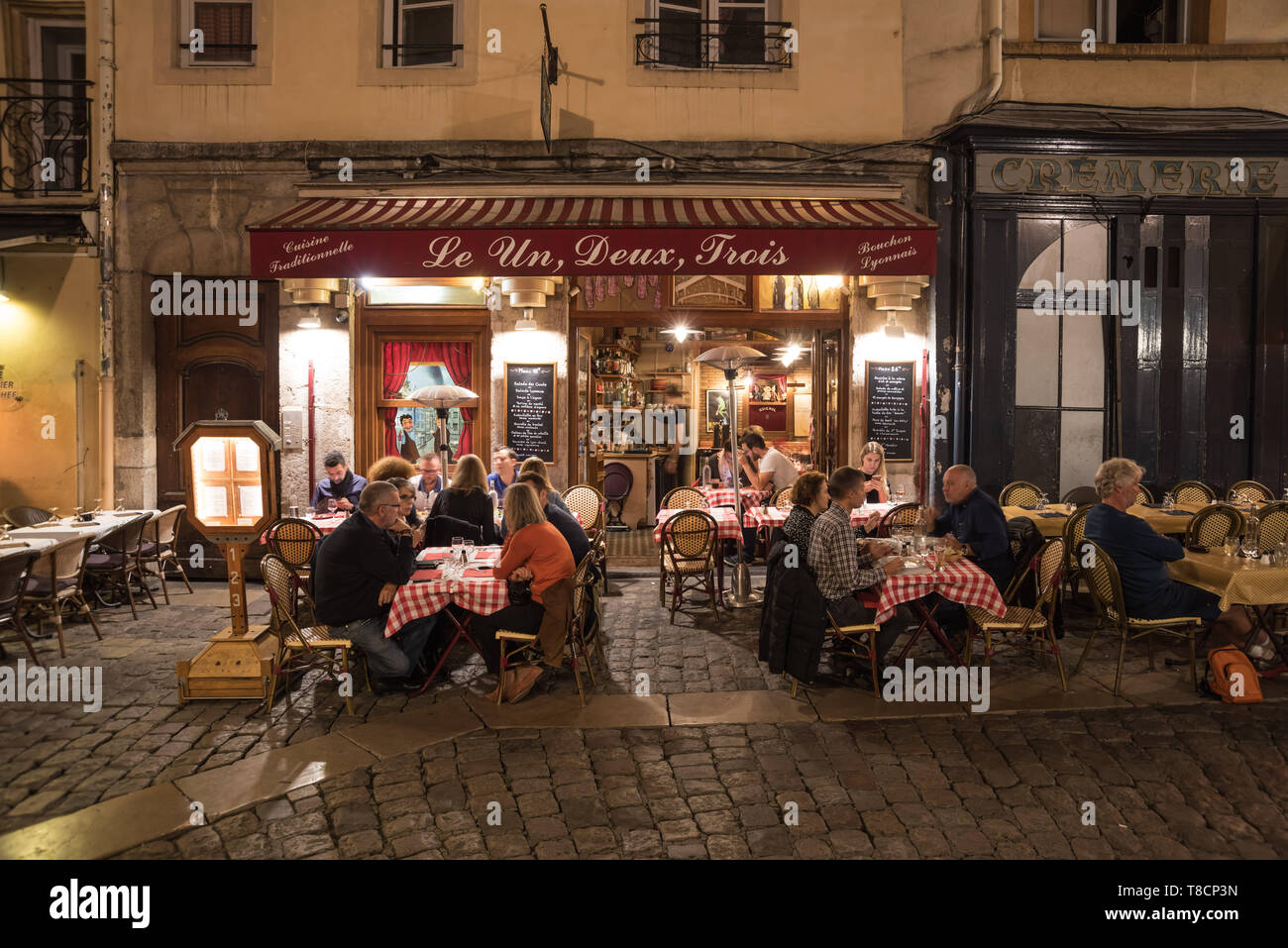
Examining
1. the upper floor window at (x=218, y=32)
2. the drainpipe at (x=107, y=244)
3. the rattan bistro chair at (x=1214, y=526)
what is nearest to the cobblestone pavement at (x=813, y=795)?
the rattan bistro chair at (x=1214, y=526)

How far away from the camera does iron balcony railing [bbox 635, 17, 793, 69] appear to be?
30.7 ft

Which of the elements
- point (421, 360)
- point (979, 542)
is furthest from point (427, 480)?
point (979, 542)

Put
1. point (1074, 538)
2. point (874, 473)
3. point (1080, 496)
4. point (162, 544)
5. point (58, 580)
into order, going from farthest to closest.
A: point (1080, 496) < point (874, 473) < point (162, 544) < point (58, 580) < point (1074, 538)

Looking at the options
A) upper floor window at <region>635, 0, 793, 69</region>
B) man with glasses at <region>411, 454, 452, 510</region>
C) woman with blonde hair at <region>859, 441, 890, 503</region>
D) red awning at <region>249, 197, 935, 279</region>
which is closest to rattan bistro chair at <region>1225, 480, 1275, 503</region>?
woman with blonde hair at <region>859, 441, 890, 503</region>

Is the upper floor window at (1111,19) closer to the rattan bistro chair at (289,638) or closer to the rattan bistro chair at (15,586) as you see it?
the rattan bistro chair at (289,638)

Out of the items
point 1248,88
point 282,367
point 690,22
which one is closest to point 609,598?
point 282,367

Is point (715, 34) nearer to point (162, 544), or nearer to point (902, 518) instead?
point (902, 518)

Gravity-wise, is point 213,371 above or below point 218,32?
below

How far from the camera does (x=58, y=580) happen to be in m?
6.84

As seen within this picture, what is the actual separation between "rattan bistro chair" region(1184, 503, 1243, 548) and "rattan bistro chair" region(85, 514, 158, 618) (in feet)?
29.3

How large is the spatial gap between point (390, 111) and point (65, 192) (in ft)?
12.5

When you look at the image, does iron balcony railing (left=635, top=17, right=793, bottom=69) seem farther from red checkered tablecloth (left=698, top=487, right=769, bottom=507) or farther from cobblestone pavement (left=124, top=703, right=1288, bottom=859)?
cobblestone pavement (left=124, top=703, right=1288, bottom=859)

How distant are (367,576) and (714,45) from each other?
23.5 feet

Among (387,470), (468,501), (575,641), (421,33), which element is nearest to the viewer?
(575,641)
